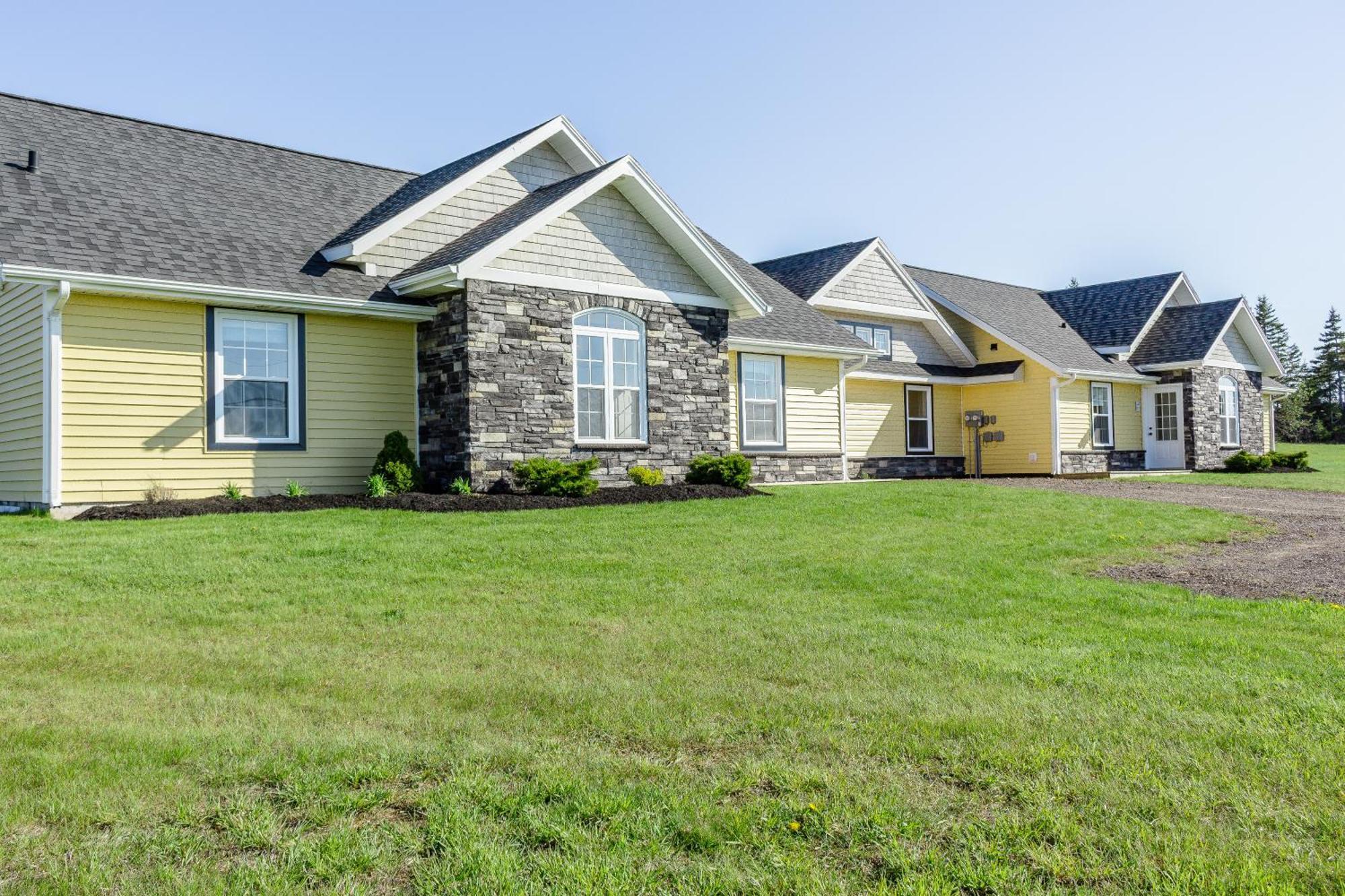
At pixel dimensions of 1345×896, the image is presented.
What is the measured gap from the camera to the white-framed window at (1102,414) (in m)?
27.8

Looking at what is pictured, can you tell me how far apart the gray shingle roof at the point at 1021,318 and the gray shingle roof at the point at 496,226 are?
14.5m

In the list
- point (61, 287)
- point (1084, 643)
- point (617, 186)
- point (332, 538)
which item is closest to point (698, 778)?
point (1084, 643)

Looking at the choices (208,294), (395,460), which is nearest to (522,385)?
(395,460)

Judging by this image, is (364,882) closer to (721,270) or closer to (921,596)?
(921,596)

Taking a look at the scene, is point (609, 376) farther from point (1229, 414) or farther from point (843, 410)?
point (1229, 414)

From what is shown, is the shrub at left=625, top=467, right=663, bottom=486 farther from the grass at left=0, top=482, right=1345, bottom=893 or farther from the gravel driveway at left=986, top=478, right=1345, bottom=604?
the gravel driveway at left=986, top=478, right=1345, bottom=604

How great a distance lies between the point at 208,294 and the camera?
1310cm

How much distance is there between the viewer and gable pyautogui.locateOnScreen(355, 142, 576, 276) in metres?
15.5

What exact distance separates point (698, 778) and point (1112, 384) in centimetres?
2764

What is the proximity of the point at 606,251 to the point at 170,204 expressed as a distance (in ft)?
20.7

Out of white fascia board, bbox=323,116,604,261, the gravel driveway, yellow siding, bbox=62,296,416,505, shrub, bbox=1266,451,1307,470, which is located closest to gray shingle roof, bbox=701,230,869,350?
white fascia board, bbox=323,116,604,261

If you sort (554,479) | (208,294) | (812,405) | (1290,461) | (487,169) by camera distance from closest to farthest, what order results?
(208,294), (554,479), (487,169), (812,405), (1290,461)

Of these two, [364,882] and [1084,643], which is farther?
[1084,643]

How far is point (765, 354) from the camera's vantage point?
65.3 ft
